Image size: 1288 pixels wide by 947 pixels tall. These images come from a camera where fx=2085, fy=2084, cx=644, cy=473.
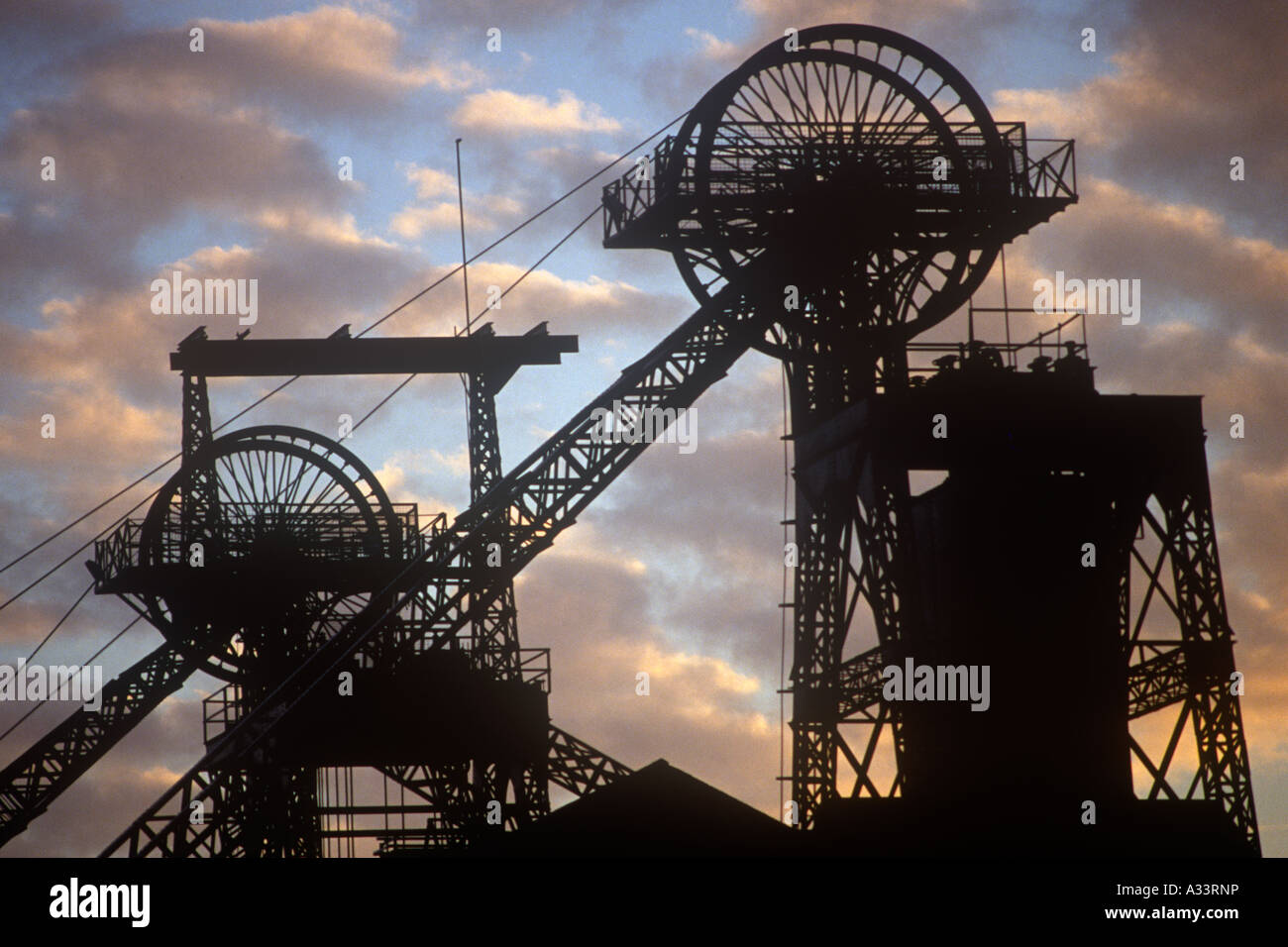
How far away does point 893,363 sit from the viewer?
1714 inches

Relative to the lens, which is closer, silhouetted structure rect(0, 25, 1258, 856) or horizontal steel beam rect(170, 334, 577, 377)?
silhouetted structure rect(0, 25, 1258, 856)

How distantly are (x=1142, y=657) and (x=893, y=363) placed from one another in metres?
7.86

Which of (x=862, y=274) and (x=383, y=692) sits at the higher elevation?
(x=862, y=274)

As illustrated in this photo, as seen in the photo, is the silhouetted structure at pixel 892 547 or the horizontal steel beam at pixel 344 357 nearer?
the silhouetted structure at pixel 892 547

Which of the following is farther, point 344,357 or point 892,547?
point 344,357

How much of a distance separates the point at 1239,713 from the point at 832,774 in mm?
8070

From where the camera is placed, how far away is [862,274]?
44438mm
